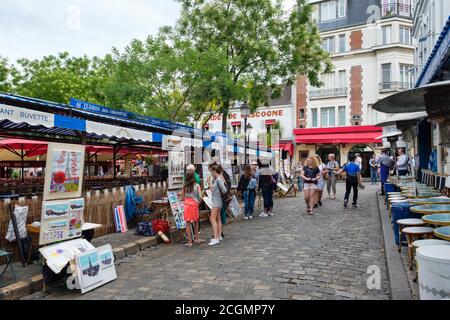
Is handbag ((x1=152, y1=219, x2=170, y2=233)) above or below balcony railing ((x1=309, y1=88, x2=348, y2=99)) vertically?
below

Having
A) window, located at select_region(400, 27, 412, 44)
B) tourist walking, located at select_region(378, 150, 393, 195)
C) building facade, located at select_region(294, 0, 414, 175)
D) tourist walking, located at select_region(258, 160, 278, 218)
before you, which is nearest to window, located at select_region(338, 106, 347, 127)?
building facade, located at select_region(294, 0, 414, 175)

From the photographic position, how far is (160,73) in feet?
44.0

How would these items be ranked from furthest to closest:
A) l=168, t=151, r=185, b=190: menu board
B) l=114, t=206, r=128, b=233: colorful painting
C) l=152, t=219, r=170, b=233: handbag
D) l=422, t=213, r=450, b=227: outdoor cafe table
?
1. l=168, t=151, r=185, b=190: menu board
2. l=114, t=206, r=128, b=233: colorful painting
3. l=152, t=219, r=170, b=233: handbag
4. l=422, t=213, r=450, b=227: outdoor cafe table

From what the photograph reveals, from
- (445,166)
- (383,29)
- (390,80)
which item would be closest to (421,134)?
(445,166)

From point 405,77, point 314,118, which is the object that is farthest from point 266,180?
point 405,77

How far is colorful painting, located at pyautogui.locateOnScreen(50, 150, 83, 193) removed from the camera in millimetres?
5082

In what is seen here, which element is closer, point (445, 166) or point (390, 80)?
point (445, 166)

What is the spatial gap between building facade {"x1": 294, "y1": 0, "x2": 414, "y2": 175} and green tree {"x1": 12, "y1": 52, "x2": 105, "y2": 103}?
17401mm

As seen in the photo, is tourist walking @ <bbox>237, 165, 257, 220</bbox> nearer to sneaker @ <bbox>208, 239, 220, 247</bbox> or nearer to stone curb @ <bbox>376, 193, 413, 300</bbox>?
sneaker @ <bbox>208, 239, 220, 247</bbox>

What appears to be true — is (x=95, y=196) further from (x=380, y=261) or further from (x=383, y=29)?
(x=383, y=29)

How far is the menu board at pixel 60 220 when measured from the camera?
4.92 m

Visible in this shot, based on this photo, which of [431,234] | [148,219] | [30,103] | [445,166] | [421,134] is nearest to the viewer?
[431,234]

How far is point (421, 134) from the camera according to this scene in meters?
13.2
